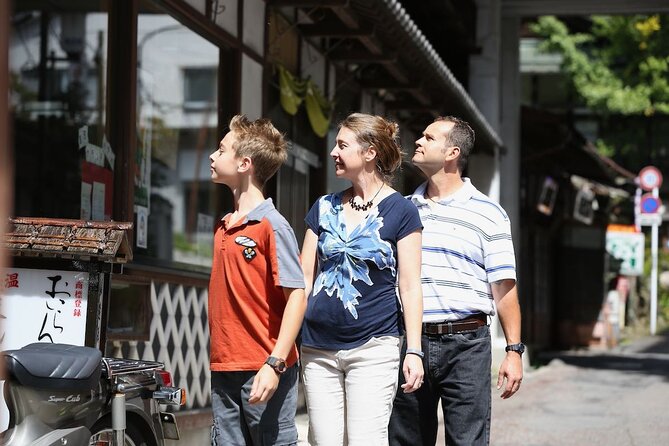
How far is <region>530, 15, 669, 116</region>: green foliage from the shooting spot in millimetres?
33812

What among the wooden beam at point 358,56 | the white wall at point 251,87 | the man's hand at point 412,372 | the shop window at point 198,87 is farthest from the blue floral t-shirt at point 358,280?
the shop window at point 198,87

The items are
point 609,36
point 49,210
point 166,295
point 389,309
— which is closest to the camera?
point 389,309

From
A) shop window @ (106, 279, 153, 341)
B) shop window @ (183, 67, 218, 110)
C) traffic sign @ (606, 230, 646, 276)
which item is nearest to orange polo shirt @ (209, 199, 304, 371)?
shop window @ (106, 279, 153, 341)

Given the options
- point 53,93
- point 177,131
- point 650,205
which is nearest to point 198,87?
point 177,131

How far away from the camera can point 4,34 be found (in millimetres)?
1512

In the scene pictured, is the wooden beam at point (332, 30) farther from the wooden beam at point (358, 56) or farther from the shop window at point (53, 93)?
the shop window at point (53, 93)

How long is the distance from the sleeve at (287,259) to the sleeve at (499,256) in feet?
3.38

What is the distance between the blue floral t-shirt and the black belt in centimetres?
41

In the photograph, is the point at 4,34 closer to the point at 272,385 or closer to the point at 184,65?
the point at 272,385

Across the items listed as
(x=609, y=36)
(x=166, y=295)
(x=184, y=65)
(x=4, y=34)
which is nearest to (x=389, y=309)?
(x=4, y=34)

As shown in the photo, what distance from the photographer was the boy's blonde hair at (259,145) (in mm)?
4129

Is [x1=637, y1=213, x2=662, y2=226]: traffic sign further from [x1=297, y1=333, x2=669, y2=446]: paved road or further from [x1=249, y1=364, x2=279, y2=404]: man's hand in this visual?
[x1=249, y1=364, x2=279, y2=404]: man's hand

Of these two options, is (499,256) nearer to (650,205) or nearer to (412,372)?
(412,372)

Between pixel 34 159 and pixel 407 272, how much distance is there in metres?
11.3
